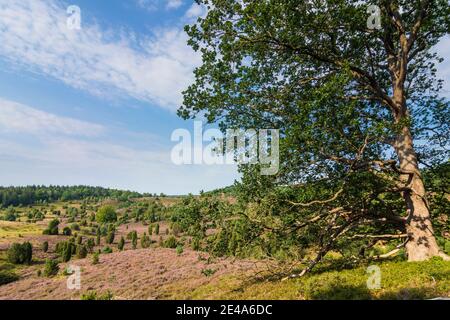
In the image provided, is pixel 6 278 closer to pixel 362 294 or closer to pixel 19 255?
pixel 19 255

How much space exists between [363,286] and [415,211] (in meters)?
5.37

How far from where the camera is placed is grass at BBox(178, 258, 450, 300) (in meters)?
10.1

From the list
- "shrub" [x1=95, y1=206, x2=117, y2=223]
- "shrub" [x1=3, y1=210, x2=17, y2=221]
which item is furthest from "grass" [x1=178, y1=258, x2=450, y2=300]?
"shrub" [x1=3, y1=210, x2=17, y2=221]

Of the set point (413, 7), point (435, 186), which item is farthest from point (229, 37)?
point (435, 186)

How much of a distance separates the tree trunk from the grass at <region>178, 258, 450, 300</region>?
0.84 m

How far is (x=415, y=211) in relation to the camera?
14328 mm

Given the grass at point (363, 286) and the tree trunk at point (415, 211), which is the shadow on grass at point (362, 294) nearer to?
the grass at point (363, 286)

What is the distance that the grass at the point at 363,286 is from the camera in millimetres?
10141

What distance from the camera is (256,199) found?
14.4 metres

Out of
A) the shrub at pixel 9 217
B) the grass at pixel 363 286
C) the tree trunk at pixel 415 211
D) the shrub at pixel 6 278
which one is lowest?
the shrub at pixel 6 278

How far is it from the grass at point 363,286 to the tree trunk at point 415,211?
0.84 meters

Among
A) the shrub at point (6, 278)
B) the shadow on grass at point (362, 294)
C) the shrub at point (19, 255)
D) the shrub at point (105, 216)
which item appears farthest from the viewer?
the shrub at point (105, 216)

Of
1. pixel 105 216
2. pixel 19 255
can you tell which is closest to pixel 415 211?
pixel 19 255

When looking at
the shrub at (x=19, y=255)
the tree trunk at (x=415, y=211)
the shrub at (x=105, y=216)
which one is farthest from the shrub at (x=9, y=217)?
the tree trunk at (x=415, y=211)
